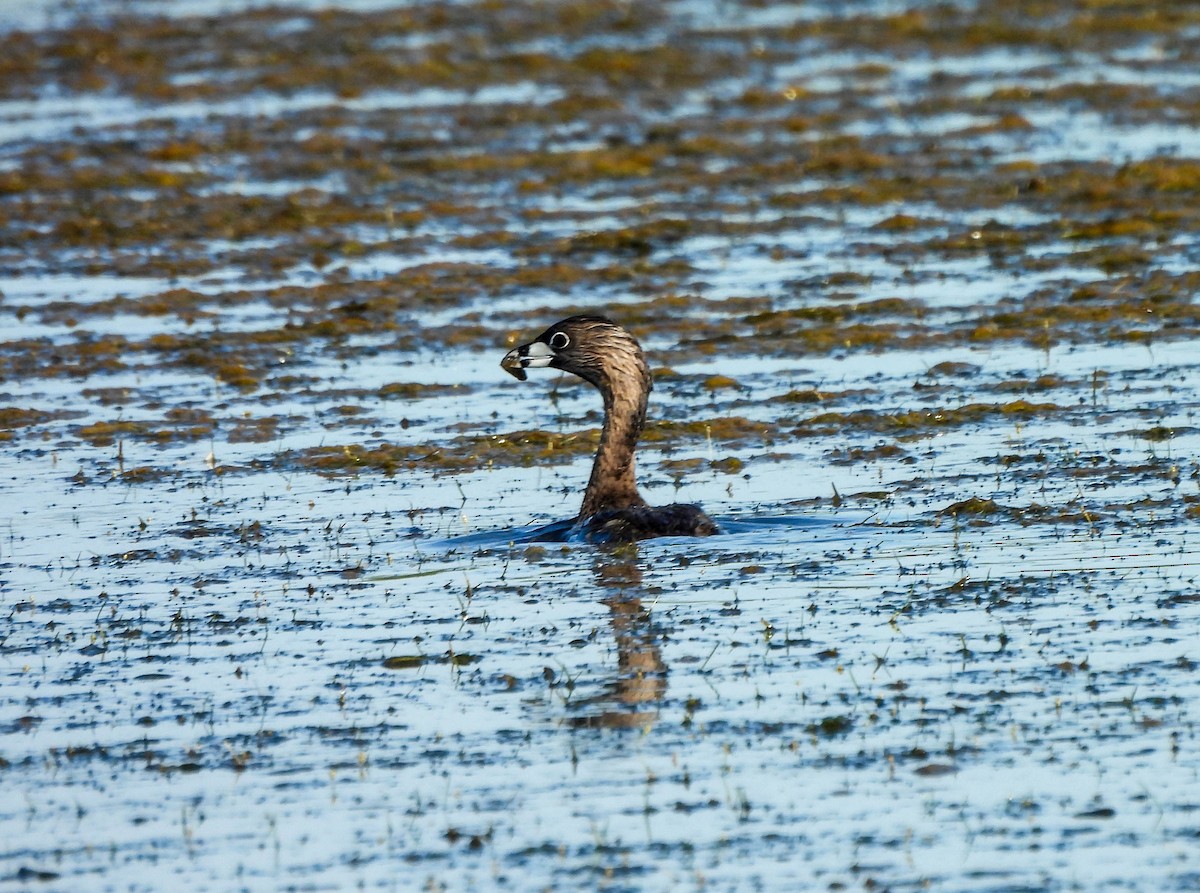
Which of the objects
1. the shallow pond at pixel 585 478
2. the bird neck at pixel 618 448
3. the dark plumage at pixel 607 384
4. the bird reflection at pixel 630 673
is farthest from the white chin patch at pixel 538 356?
the bird reflection at pixel 630 673

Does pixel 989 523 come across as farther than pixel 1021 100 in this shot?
No

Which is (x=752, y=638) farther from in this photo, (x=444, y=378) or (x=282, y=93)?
(x=282, y=93)

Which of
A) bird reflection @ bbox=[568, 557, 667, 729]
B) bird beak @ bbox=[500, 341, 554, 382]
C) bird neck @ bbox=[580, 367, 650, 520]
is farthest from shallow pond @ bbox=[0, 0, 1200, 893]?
bird beak @ bbox=[500, 341, 554, 382]

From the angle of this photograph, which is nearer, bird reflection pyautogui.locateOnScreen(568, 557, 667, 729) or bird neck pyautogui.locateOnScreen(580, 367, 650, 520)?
bird reflection pyautogui.locateOnScreen(568, 557, 667, 729)

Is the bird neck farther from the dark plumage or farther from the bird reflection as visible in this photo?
the bird reflection

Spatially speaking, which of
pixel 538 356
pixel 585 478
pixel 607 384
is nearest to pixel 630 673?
pixel 607 384

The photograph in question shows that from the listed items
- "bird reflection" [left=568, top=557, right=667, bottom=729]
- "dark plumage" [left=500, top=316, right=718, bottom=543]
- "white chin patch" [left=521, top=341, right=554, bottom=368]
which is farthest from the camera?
"white chin patch" [left=521, top=341, right=554, bottom=368]

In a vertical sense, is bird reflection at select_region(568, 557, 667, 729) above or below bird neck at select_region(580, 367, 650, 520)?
below

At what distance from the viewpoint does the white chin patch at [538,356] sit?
43.6 ft

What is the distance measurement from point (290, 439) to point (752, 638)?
563cm

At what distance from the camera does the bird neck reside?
1286 cm

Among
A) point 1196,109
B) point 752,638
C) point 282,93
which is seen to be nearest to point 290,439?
point 752,638

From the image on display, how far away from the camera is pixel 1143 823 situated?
7773 millimetres

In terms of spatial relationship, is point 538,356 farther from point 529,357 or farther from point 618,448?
point 618,448
